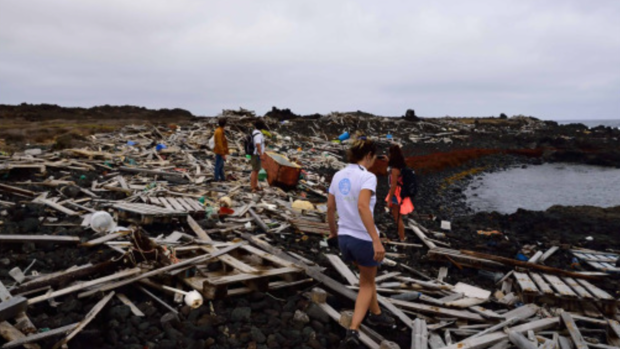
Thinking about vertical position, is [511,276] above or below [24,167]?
below

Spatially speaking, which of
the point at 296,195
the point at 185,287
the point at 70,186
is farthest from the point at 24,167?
the point at 185,287

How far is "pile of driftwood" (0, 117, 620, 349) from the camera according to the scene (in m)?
4.79

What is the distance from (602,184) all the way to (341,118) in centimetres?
2006

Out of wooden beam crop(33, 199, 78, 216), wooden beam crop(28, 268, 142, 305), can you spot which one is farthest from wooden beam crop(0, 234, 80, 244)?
wooden beam crop(33, 199, 78, 216)

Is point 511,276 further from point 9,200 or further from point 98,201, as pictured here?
point 9,200

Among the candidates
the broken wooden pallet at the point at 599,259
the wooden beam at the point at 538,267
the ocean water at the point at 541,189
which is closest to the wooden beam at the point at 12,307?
the wooden beam at the point at 538,267

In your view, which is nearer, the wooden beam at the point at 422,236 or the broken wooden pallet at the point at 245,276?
the broken wooden pallet at the point at 245,276

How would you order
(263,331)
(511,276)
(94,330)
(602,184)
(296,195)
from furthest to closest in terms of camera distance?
(602,184) < (296,195) < (511,276) < (263,331) < (94,330)

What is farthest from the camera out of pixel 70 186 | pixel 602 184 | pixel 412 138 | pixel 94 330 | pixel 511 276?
pixel 412 138

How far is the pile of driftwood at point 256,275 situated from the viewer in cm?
479

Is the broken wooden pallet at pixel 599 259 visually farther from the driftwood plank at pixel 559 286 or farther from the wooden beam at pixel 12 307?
the wooden beam at pixel 12 307

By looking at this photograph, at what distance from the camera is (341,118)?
1412 inches

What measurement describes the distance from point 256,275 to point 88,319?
199 cm

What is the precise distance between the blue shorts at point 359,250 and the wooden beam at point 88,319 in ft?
9.33
